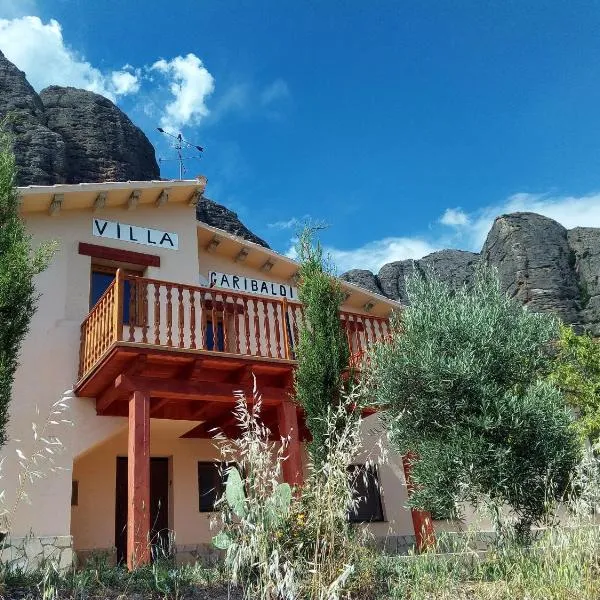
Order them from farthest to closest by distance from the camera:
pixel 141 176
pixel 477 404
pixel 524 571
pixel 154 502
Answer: pixel 141 176 < pixel 154 502 < pixel 477 404 < pixel 524 571

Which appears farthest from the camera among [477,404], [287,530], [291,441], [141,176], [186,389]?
[141,176]

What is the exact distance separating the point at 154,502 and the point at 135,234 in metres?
5.45

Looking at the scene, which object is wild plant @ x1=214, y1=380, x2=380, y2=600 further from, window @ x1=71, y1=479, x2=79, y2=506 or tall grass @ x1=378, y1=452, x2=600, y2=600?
window @ x1=71, y1=479, x2=79, y2=506

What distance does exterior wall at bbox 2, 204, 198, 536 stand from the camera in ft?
31.8

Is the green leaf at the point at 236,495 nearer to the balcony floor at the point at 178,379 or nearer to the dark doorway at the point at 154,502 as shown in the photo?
the balcony floor at the point at 178,379

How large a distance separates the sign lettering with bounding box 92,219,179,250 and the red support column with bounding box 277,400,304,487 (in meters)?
4.63

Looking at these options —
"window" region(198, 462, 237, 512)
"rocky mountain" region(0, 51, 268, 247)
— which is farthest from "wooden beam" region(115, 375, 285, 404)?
"rocky mountain" region(0, 51, 268, 247)

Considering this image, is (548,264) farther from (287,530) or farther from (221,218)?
(287,530)

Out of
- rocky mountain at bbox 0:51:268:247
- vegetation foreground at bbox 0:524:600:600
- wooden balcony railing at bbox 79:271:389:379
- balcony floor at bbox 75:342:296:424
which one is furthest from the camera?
rocky mountain at bbox 0:51:268:247

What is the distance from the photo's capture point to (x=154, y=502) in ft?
38.9

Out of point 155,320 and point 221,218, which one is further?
point 221,218

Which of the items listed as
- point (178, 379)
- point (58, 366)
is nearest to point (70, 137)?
point (58, 366)

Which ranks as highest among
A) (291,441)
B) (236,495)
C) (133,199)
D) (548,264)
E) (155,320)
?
(548,264)

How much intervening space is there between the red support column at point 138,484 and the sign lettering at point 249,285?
16.7 feet
